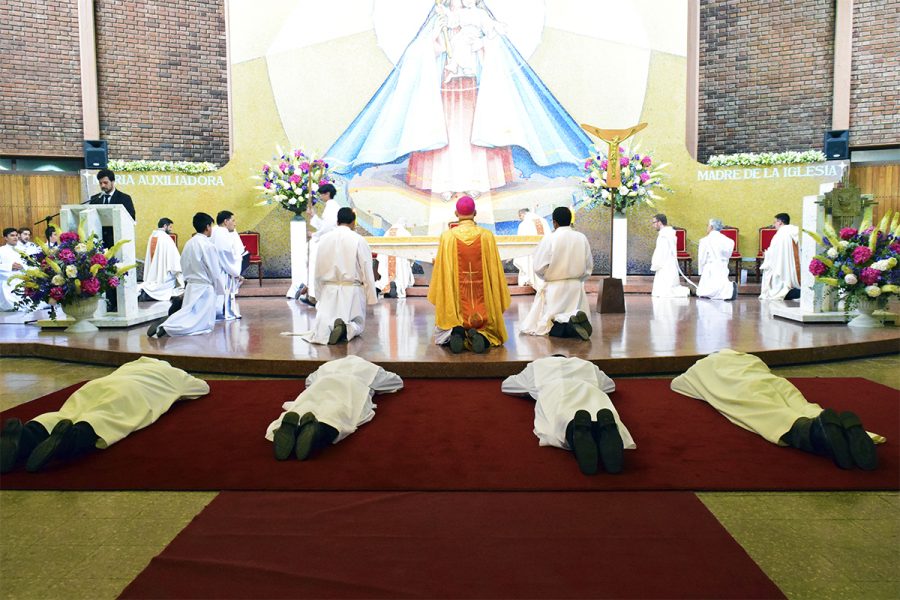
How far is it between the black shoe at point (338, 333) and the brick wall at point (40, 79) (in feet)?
30.9

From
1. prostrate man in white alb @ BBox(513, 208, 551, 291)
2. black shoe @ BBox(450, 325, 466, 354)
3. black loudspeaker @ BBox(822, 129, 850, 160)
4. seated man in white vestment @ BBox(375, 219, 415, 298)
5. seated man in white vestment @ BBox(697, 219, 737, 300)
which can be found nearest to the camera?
black shoe @ BBox(450, 325, 466, 354)

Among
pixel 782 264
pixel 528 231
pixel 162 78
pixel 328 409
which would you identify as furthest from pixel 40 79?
pixel 782 264

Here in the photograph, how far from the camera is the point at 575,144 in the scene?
13.3 m

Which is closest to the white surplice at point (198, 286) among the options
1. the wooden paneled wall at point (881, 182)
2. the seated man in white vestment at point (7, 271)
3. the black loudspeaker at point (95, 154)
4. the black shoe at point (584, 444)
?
the seated man in white vestment at point (7, 271)

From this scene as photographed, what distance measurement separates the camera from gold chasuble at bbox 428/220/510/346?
20.8 ft

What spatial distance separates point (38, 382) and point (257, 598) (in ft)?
14.7

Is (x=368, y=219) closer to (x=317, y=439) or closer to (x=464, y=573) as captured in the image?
(x=317, y=439)

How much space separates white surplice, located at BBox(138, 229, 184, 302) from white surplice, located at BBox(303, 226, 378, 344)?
513 cm

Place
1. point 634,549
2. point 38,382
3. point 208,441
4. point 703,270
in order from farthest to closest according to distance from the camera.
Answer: point 703,270
point 38,382
point 208,441
point 634,549

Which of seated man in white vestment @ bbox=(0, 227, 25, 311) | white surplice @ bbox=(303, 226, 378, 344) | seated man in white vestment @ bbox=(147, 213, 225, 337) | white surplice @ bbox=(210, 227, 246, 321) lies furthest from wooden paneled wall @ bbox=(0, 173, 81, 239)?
white surplice @ bbox=(303, 226, 378, 344)

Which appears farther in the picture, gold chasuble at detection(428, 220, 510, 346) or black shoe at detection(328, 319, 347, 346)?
black shoe at detection(328, 319, 347, 346)

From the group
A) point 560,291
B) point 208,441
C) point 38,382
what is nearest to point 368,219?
point 560,291

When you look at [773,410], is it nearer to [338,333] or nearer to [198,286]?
[338,333]

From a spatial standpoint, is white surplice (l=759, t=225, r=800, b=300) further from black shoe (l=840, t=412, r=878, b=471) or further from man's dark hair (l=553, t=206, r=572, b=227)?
black shoe (l=840, t=412, r=878, b=471)
